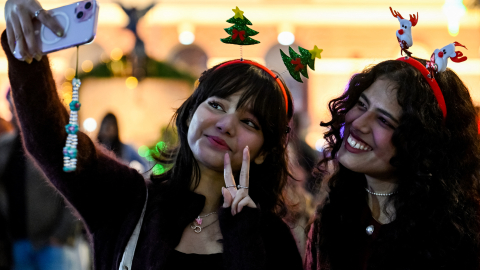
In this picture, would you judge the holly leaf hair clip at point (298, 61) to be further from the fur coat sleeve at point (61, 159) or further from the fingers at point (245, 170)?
the fur coat sleeve at point (61, 159)

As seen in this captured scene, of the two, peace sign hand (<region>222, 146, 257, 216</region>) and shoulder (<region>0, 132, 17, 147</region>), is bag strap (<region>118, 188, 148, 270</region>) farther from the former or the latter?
shoulder (<region>0, 132, 17, 147</region>)

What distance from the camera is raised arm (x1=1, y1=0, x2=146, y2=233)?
1226 mm

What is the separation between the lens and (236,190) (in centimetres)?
153

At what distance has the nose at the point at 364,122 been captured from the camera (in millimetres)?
1635

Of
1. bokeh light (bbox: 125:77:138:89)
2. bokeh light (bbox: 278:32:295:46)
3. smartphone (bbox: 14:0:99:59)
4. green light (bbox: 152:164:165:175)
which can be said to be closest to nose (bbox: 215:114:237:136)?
green light (bbox: 152:164:165:175)

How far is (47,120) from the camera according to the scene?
1.26 m

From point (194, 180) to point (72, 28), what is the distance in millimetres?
708

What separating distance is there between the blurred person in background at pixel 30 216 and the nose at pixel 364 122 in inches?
71.3

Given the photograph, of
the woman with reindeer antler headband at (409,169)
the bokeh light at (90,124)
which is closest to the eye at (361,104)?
the woman with reindeer antler headband at (409,169)

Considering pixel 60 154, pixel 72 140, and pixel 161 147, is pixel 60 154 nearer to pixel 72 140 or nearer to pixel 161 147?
pixel 72 140

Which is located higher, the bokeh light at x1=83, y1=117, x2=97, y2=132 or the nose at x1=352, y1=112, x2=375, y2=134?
the nose at x1=352, y1=112, x2=375, y2=134

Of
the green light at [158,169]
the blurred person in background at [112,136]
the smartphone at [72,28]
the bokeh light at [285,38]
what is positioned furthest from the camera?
the bokeh light at [285,38]

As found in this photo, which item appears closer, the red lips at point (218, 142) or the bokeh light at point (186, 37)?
the red lips at point (218, 142)

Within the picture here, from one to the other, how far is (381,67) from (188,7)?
6313 mm
